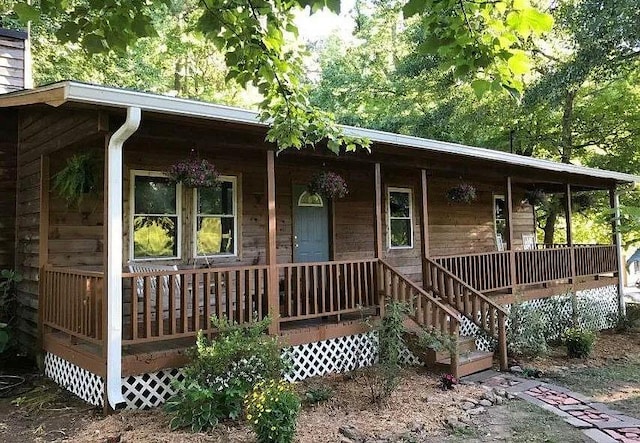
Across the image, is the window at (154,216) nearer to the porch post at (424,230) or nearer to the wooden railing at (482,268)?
the porch post at (424,230)

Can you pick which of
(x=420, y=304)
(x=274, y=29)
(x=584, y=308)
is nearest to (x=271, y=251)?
(x=420, y=304)

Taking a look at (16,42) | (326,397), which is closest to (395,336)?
(326,397)

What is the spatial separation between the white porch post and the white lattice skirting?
18.4 ft

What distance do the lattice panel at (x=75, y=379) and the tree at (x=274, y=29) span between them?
11.2ft

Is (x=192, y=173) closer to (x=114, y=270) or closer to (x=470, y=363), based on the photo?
(x=114, y=270)

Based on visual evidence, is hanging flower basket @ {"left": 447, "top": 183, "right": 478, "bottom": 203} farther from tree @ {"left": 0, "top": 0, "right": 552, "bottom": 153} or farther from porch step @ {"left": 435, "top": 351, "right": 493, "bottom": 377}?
tree @ {"left": 0, "top": 0, "right": 552, "bottom": 153}

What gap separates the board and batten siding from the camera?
7949 millimetres

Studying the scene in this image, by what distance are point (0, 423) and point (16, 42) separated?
5999mm

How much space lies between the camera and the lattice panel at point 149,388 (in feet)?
17.0

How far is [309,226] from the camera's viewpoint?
→ 884 cm

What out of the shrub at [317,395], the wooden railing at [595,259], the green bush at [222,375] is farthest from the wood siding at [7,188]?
the wooden railing at [595,259]

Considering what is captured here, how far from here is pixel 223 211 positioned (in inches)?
303

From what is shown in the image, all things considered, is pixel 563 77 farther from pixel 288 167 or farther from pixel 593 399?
pixel 593 399

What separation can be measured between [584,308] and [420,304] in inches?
214
